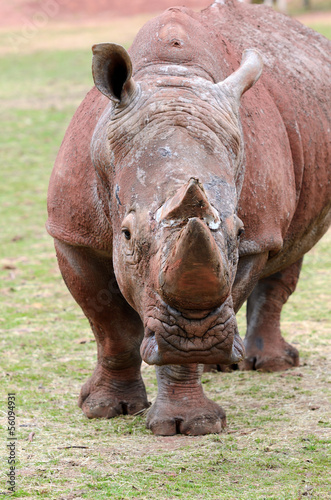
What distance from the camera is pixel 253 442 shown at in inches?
196

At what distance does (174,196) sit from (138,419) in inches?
79.7

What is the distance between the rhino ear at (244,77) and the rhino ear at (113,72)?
52 centimetres

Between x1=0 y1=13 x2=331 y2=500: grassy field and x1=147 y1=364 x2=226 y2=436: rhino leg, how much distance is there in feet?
0.28

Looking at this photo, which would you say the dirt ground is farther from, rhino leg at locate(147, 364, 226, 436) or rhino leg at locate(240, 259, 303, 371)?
rhino leg at locate(147, 364, 226, 436)

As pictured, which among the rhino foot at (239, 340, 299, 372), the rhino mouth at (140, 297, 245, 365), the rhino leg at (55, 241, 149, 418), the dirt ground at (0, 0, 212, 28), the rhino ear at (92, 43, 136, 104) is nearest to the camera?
the rhino mouth at (140, 297, 245, 365)

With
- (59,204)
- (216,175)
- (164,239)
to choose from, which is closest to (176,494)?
(164,239)

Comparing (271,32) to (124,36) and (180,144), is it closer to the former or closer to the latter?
(180,144)

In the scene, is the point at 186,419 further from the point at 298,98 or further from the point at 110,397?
the point at 298,98

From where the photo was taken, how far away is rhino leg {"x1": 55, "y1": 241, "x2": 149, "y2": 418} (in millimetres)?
5465

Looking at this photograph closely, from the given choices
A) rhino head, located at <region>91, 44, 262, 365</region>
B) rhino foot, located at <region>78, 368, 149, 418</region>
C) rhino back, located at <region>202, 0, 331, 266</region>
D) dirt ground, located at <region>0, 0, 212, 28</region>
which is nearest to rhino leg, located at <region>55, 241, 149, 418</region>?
rhino foot, located at <region>78, 368, 149, 418</region>

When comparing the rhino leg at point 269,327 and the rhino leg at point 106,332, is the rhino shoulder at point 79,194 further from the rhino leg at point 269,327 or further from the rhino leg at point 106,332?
the rhino leg at point 269,327

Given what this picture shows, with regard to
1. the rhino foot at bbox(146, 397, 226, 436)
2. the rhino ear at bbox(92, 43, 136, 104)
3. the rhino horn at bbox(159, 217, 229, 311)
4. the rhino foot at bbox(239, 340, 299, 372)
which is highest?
the rhino ear at bbox(92, 43, 136, 104)

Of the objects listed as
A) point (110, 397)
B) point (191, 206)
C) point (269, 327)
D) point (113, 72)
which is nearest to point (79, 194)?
point (113, 72)

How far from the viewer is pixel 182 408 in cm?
519
